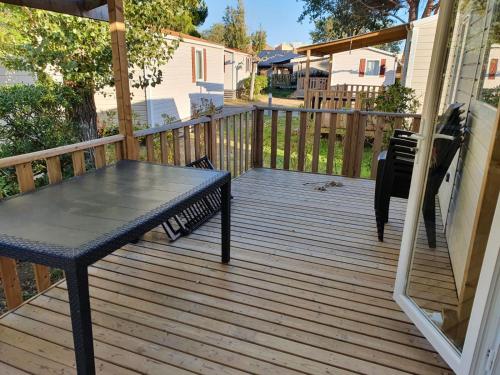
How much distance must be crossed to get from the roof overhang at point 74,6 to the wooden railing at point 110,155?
3.02ft

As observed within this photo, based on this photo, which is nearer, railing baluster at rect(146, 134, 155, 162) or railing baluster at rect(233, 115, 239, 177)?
railing baluster at rect(146, 134, 155, 162)

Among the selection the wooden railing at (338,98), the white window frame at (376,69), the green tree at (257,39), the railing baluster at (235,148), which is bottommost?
the railing baluster at (235,148)

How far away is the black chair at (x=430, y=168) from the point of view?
218 cm

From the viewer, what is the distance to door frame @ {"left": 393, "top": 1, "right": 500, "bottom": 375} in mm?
1444

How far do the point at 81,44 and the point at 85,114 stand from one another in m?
1.17

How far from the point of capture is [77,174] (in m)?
2.50

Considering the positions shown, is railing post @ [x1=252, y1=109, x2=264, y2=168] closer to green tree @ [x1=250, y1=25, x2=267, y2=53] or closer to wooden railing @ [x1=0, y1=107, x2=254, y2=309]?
wooden railing @ [x1=0, y1=107, x2=254, y2=309]

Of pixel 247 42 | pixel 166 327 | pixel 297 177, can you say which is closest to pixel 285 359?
pixel 166 327

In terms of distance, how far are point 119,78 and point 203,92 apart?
10984 millimetres

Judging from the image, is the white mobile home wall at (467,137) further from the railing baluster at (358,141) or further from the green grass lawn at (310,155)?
the green grass lawn at (310,155)

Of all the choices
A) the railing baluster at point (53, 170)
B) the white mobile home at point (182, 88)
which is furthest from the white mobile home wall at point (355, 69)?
the railing baluster at point (53, 170)

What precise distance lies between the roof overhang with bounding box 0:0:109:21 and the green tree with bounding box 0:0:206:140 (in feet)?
6.36

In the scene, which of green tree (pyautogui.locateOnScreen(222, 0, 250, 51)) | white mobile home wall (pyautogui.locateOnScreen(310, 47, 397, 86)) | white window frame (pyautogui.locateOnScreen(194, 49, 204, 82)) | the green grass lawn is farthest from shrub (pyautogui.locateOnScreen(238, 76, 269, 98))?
the green grass lawn

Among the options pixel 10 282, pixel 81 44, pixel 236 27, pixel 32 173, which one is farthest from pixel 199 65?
pixel 236 27
